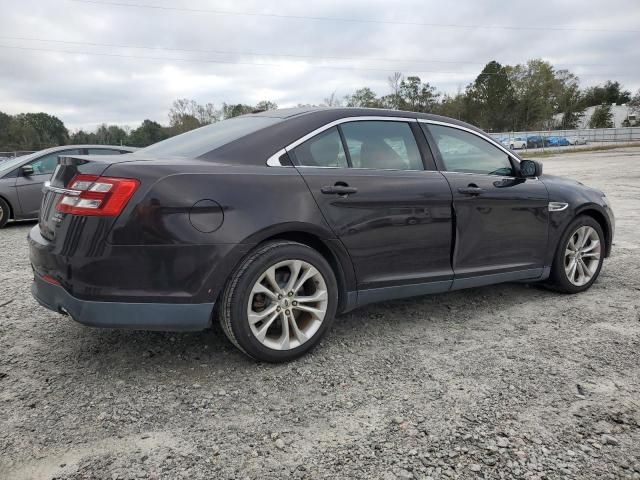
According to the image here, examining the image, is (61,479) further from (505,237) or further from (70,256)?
(505,237)

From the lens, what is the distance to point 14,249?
6367mm

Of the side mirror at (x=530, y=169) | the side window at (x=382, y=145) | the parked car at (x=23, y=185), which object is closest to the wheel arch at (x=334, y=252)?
the side window at (x=382, y=145)

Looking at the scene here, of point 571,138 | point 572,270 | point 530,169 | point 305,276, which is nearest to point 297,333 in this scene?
point 305,276

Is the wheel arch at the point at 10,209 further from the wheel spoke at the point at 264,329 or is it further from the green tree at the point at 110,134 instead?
the green tree at the point at 110,134

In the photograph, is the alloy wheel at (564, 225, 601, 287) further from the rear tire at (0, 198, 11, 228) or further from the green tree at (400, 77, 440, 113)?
the green tree at (400, 77, 440, 113)

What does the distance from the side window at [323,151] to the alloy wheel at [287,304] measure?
0.64m

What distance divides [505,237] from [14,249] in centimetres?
594

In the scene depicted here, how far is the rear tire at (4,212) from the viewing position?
27.2ft

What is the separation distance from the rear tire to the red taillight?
7.00 m

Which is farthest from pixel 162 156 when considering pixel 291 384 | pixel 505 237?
pixel 505 237

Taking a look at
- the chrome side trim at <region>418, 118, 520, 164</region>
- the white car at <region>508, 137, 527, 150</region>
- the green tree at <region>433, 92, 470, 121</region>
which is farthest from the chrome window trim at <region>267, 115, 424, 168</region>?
the green tree at <region>433, 92, 470, 121</region>

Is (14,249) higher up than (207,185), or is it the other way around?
(207,185)

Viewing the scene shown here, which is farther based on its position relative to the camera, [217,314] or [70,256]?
[217,314]

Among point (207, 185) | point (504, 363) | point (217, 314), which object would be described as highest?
point (207, 185)
